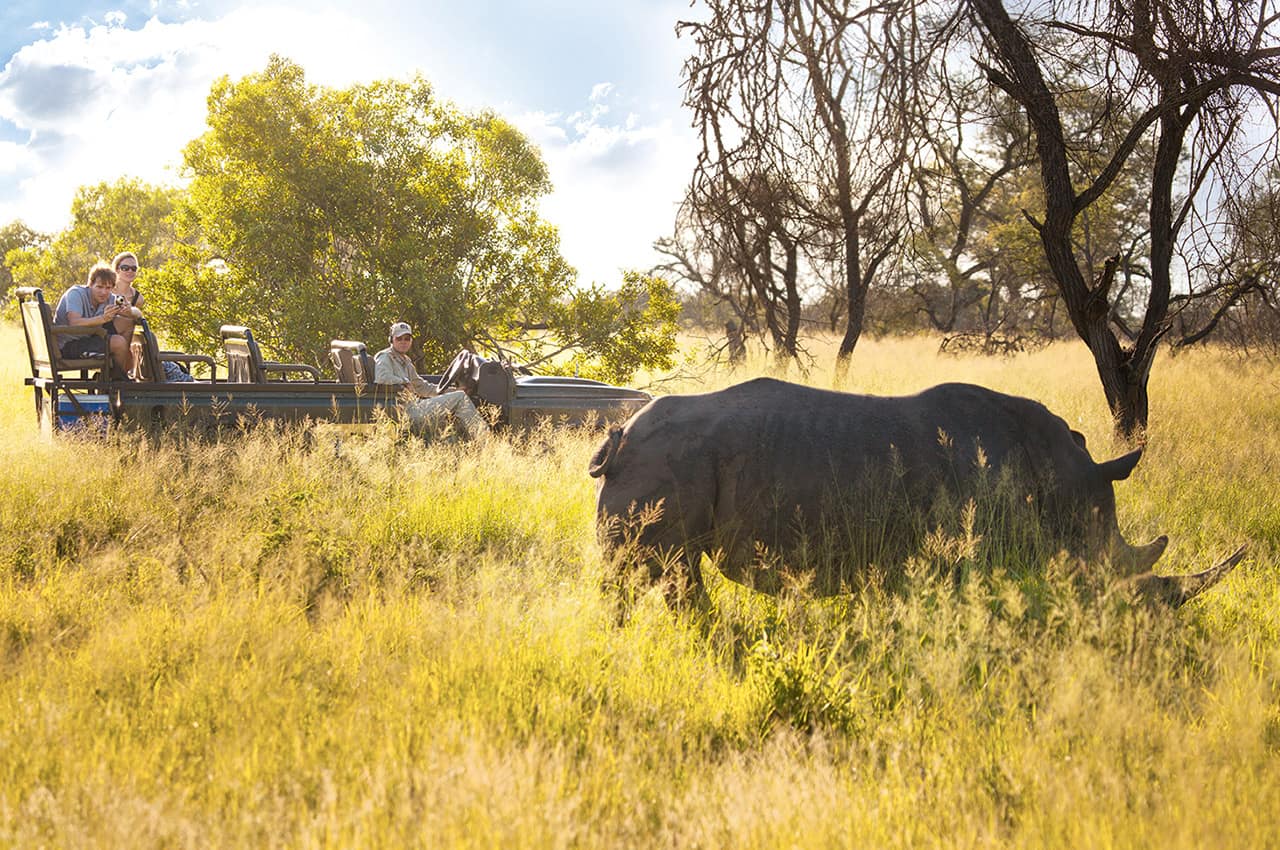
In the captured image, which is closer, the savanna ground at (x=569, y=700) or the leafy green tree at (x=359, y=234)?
the savanna ground at (x=569, y=700)

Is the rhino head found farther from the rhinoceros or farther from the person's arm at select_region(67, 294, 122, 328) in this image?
the person's arm at select_region(67, 294, 122, 328)

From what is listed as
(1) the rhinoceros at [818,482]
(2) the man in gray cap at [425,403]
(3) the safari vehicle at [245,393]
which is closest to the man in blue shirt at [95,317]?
(3) the safari vehicle at [245,393]

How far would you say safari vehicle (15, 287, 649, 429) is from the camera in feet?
24.4

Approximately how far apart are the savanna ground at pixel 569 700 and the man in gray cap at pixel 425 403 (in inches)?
89.9

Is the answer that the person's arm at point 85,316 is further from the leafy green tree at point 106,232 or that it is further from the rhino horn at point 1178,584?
the leafy green tree at point 106,232

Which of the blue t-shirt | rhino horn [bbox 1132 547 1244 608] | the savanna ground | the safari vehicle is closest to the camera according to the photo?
the savanna ground

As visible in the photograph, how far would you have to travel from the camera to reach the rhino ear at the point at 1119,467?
448 centimetres

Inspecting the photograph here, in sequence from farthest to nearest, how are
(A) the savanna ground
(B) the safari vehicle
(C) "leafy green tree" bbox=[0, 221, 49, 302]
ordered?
(C) "leafy green tree" bbox=[0, 221, 49, 302], (B) the safari vehicle, (A) the savanna ground

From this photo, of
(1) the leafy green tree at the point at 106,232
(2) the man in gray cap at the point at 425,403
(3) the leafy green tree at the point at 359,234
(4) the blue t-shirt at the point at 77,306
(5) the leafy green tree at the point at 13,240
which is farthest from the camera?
(5) the leafy green tree at the point at 13,240

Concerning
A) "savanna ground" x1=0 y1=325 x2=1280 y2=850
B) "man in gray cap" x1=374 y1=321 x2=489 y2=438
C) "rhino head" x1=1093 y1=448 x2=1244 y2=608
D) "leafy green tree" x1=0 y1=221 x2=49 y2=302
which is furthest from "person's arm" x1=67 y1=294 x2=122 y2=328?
"leafy green tree" x1=0 y1=221 x2=49 y2=302

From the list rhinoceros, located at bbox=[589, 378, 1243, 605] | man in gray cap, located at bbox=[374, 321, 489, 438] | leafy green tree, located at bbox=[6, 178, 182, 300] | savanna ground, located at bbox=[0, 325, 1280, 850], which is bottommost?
savanna ground, located at bbox=[0, 325, 1280, 850]

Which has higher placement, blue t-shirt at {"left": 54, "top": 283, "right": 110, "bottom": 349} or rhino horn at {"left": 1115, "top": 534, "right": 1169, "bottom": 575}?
blue t-shirt at {"left": 54, "top": 283, "right": 110, "bottom": 349}

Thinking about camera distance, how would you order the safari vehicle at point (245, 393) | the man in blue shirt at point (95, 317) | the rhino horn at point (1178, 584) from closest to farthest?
1. the rhino horn at point (1178, 584)
2. the safari vehicle at point (245, 393)
3. the man in blue shirt at point (95, 317)

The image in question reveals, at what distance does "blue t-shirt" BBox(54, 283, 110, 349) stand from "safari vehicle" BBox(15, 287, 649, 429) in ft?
0.45
